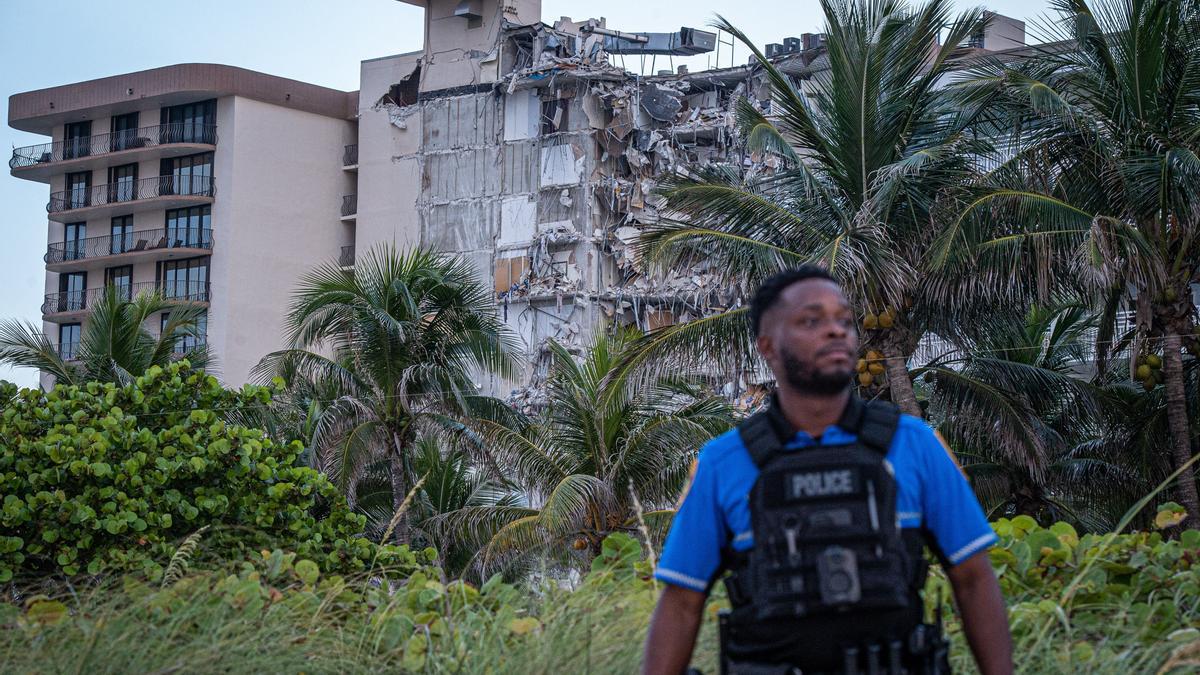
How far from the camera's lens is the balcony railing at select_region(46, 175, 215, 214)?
2190 inches

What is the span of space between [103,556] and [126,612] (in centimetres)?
1047

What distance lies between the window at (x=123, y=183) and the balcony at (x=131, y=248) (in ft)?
4.84

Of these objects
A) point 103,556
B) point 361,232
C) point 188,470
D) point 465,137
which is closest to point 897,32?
point 188,470

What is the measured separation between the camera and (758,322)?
12.7 ft

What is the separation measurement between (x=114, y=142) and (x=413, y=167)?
13.4 meters

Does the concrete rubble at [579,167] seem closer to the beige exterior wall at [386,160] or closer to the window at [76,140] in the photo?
the beige exterior wall at [386,160]

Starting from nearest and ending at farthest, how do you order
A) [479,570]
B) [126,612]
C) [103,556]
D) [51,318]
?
[126,612] → [103,556] → [479,570] → [51,318]

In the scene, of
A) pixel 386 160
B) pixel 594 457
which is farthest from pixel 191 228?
pixel 594 457

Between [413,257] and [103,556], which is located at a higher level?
[413,257]

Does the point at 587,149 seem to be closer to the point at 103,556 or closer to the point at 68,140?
the point at 68,140

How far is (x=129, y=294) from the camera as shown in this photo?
5619 cm

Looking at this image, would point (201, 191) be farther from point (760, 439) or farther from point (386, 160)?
point (760, 439)

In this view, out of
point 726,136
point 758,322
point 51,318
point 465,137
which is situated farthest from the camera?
point 51,318

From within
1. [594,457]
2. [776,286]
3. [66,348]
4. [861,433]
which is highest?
[776,286]
